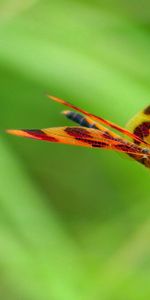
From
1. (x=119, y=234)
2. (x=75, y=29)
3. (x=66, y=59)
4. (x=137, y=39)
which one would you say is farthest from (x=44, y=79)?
(x=119, y=234)

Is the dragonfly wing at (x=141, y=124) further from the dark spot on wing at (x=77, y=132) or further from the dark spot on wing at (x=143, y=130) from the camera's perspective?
the dark spot on wing at (x=77, y=132)

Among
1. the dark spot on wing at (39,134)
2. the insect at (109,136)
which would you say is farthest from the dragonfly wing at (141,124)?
the dark spot on wing at (39,134)

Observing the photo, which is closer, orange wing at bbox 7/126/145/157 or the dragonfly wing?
orange wing at bbox 7/126/145/157

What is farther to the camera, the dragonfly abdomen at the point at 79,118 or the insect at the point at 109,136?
the dragonfly abdomen at the point at 79,118

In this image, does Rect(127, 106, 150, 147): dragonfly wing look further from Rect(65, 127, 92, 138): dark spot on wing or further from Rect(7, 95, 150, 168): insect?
Rect(65, 127, 92, 138): dark spot on wing

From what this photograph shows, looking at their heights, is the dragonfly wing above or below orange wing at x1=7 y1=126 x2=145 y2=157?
above

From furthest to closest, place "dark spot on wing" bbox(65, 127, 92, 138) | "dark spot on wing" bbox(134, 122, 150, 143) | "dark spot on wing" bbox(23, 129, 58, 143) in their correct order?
"dark spot on wing" bbox(134, 122, 150, 143) → "dark spot on wing" bbox(65, 127, 92, 138) → "dark spot on wing" bbox(23, 129, 58, 143)

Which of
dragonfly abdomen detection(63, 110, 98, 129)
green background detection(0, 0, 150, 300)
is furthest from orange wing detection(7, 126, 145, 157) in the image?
green background detection(0, 0, 150, 300)

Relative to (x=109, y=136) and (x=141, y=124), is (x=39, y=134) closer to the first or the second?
(x=109, y=136)
